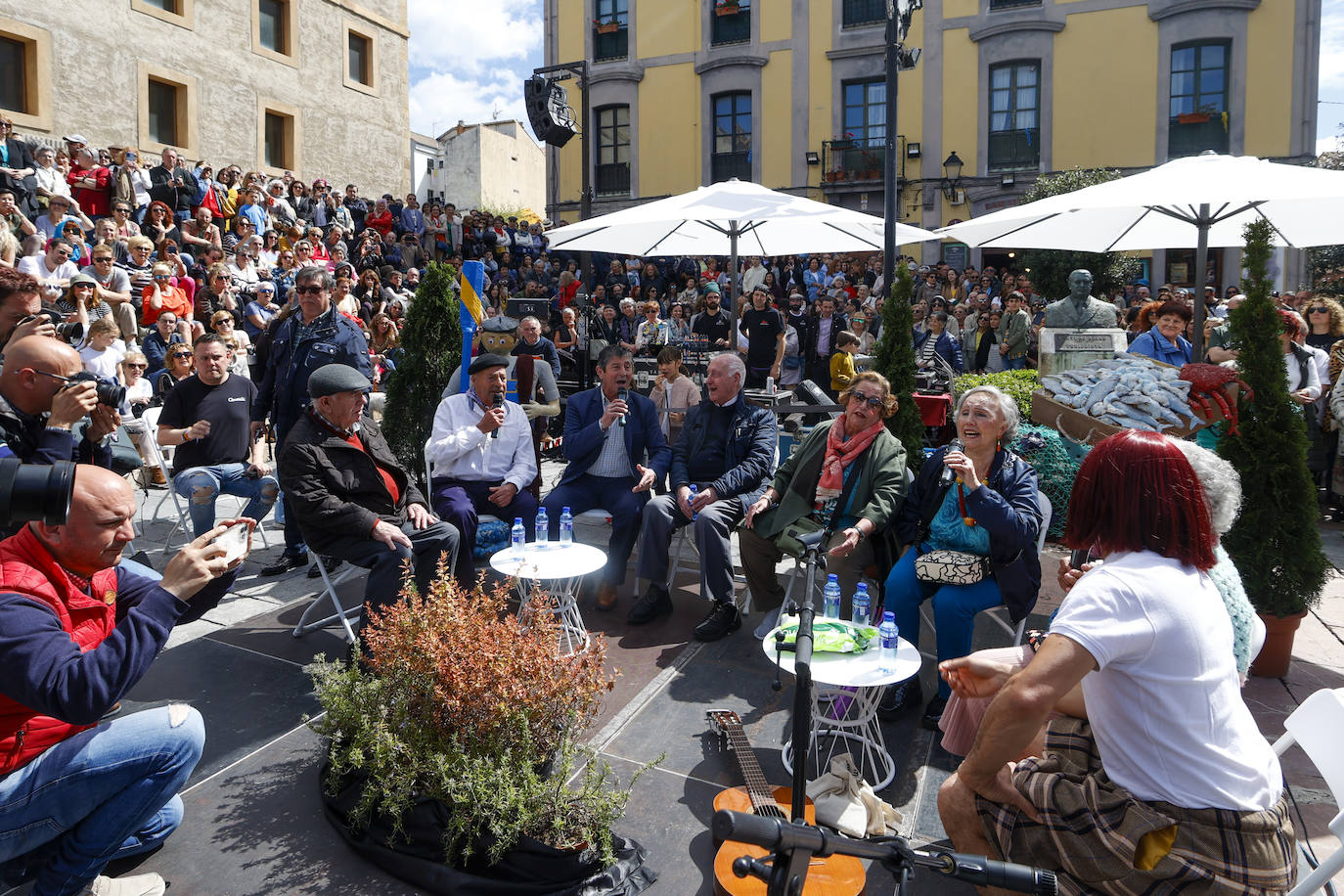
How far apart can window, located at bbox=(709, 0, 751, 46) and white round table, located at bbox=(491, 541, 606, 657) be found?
22464mm

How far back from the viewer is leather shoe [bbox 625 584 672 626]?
503 cm

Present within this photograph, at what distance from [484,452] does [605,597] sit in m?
1.17

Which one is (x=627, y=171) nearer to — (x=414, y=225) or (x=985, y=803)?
(x=414, y=225)

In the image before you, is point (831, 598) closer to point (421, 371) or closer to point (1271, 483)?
point (1271, 483)

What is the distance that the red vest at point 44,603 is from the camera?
2.23 meters

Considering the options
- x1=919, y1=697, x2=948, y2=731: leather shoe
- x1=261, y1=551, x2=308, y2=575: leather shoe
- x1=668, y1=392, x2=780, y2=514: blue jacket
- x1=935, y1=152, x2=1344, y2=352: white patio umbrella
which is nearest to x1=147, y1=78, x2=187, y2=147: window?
x1=261, y1=551, x2=308, y2=575: leather shoe

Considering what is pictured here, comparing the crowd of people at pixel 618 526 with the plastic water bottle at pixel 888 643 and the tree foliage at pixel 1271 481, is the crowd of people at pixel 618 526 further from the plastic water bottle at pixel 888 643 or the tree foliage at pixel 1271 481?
the plastic water bottle at pixel 888 643

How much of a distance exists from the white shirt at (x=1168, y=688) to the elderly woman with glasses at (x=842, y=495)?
231cm

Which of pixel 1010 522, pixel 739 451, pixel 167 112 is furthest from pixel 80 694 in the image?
pixel 167 112

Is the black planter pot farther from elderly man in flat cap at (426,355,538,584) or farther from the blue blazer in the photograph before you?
the blue blazer

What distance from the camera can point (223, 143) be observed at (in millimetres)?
20734

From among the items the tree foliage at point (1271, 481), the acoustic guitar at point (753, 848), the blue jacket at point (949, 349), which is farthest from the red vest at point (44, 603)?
the blue jacket at point (949, 349)

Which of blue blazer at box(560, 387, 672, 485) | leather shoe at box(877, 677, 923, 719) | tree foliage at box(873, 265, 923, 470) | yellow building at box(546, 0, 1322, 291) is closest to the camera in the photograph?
leather shoe at box(877, 677, 923, 719)

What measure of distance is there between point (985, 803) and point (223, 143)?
23.1 metres
